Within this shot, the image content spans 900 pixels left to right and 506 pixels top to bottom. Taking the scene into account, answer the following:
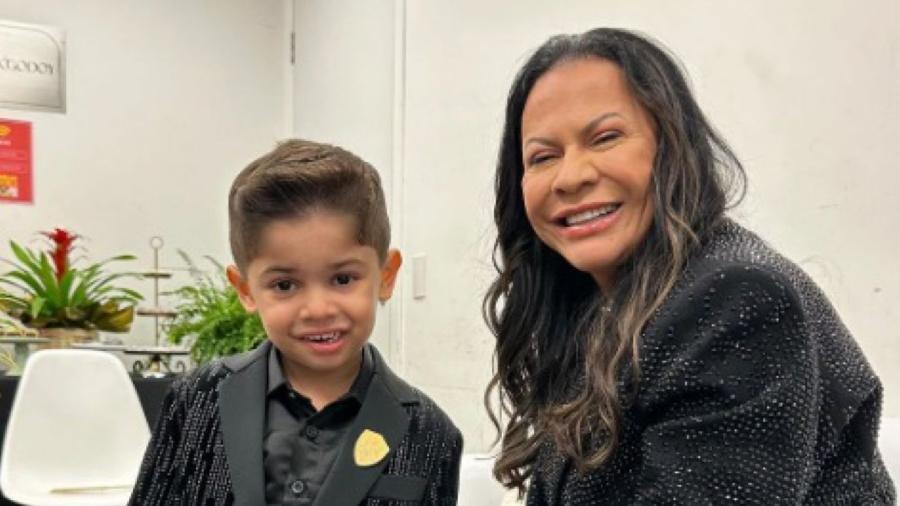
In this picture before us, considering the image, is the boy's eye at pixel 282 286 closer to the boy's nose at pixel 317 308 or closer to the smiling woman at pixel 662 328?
the boy's nose at pixel 317 308

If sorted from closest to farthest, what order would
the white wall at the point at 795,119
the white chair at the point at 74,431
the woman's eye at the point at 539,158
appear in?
the woman's eye at the point at 539,158 → the white wall at the point at 795,119 → the white chair at the point at 74,431

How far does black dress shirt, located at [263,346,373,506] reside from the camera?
1086mm

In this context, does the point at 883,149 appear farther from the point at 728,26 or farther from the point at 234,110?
the point at 234,110

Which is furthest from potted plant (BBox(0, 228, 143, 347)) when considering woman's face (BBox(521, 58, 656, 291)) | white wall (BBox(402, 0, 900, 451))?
woman's face (BBox(521, 58, 656, 291))

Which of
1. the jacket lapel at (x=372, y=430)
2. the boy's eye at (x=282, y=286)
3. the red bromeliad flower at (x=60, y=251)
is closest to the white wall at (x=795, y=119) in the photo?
the jacket lapel at (x=372, y=430)

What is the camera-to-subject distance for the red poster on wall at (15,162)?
11.7 ft

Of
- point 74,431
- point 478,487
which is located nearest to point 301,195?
point 478,487

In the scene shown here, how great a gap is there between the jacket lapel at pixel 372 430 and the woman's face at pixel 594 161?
1.26ft

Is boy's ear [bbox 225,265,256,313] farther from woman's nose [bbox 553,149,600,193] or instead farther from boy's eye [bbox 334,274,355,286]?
woman's nose [bbox 553,149,600,193]

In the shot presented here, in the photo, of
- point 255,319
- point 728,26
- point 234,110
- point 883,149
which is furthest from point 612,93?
point 234,110

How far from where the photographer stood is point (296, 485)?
108 cm

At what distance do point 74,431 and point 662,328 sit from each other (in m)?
2.23

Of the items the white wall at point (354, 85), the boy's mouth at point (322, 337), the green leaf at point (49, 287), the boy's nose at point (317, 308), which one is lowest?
the green leaf at point (49, 287)

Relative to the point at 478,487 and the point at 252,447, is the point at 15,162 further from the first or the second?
the point at 252,447
